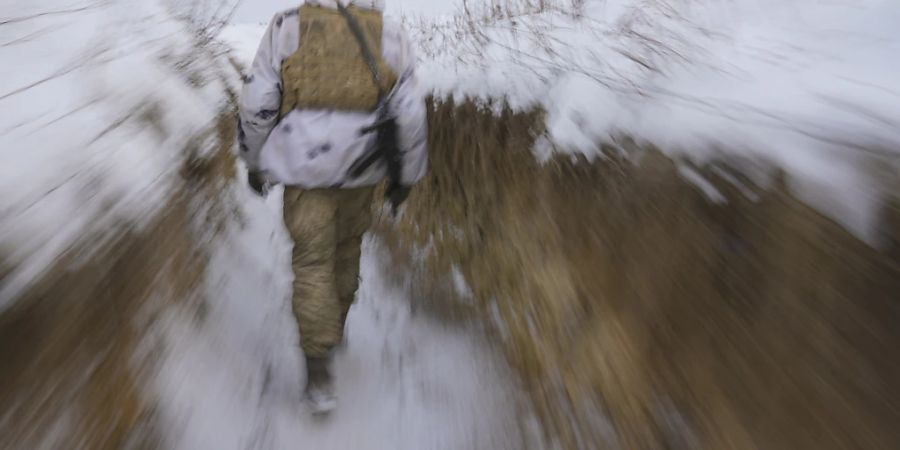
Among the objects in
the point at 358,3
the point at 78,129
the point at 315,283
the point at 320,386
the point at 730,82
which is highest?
the point at 358,3

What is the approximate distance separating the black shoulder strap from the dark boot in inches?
44.1

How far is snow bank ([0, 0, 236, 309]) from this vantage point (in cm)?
164

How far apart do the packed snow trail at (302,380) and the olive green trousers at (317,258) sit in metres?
0.29

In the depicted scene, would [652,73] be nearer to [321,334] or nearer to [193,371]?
[321,334]

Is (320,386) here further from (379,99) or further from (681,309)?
(681,309)

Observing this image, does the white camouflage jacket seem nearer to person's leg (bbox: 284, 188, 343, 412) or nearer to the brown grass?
person's leg (bbox: 284, 188, 343, 412)

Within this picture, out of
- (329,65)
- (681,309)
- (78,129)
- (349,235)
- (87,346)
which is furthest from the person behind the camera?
(349,235)

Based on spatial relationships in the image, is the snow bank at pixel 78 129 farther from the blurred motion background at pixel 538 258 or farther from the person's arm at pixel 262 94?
the person's arm at pixel 262 94

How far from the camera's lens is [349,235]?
8.16ft

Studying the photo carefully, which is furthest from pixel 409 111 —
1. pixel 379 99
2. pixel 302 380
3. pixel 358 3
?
pixel 302 380

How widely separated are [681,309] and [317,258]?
1368 millimetres

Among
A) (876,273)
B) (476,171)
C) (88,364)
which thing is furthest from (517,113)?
(88,364)

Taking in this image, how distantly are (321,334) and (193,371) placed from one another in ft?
1.58

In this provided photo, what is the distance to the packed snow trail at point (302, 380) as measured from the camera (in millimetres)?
2014
